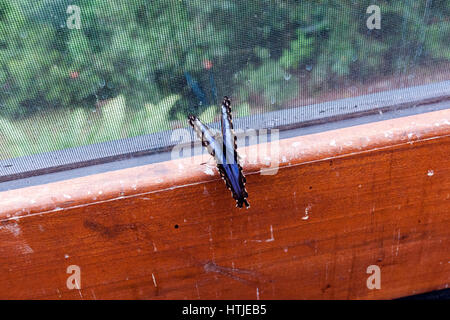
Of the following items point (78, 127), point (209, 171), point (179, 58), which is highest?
point (179, 58)

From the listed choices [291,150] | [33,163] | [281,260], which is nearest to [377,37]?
[291,150]

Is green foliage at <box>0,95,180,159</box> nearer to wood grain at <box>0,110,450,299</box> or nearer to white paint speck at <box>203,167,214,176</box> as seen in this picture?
wood grain at <box>0,110,450,299</box>

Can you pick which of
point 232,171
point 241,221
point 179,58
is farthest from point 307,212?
point 179,58

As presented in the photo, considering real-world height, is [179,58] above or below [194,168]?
above

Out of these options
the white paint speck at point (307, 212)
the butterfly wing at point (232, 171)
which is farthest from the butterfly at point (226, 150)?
the white paint speck at point (307, 212)

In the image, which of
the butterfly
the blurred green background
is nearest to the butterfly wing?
the butterfly

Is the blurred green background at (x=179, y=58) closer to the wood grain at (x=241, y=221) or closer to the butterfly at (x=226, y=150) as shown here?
the butterfly at (x=226, y=150)

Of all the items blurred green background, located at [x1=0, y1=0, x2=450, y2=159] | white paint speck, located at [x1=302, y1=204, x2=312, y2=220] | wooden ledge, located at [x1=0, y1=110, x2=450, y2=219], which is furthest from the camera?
white paint speck, located at [x1=302, y1=204, x2=312, y2=220]

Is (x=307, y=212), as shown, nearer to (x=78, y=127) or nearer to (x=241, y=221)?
(x=241, y=221)
